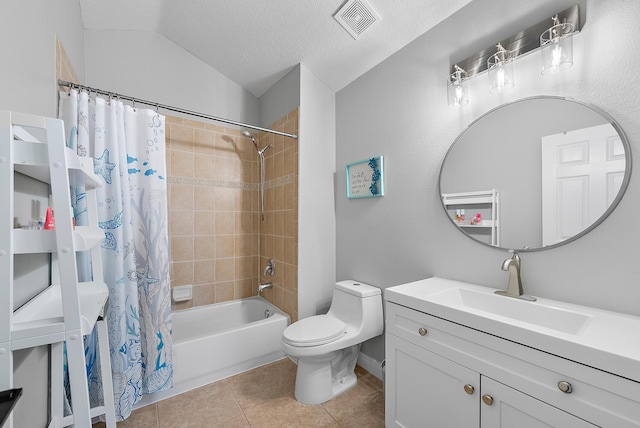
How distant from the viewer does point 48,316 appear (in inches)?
33.0

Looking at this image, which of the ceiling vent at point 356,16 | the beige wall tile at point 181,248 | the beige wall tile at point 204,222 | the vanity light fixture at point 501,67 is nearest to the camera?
the vanity light fixture at point 501,67

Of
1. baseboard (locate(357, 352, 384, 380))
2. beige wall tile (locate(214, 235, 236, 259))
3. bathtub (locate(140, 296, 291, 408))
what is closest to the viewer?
bathtub (locate(140, 296, 291, 408))

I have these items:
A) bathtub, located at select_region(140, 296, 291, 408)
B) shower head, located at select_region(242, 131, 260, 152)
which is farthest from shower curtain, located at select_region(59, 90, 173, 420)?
shower head, located at select_region(242, 131, 260, 152)

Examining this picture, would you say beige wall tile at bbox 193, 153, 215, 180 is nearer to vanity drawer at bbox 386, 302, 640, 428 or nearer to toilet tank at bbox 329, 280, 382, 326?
toilet tank at bbox 329, 280, 382, 326

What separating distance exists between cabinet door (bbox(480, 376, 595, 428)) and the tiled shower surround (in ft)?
4.59

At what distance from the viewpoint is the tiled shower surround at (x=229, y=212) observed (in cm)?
227

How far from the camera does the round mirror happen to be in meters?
1.00

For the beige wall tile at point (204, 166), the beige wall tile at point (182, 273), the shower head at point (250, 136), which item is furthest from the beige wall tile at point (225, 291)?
the shower head at point (250, 136)

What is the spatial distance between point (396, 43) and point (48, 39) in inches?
73.5

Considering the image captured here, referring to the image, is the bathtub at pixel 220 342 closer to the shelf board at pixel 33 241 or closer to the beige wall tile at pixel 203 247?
the beige wall tile at pixel 203 247

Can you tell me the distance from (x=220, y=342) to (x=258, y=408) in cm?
52

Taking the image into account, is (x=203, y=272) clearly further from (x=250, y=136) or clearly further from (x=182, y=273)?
(x=250, y=136)

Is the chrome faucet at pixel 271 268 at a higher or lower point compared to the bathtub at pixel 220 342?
higher

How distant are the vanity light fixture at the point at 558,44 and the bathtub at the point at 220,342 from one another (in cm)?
226
